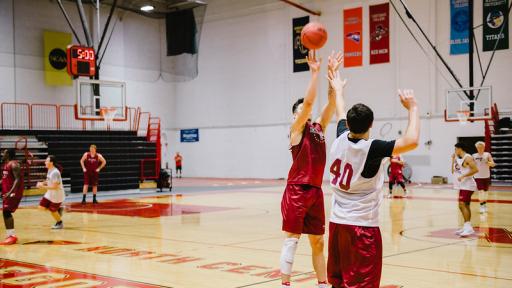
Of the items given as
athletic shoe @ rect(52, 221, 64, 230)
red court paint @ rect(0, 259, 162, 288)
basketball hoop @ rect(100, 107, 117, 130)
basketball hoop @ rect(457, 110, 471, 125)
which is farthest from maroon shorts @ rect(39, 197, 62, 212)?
basketball hoop @ rect(457, 110, 471, 125)

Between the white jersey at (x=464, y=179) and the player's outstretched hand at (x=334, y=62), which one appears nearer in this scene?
the player's outstretched hand at (x=334, y=62)

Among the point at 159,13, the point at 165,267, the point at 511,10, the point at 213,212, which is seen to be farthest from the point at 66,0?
the point at 165,267

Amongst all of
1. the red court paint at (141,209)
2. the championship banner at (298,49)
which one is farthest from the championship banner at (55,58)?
the red court paint at (141,209)

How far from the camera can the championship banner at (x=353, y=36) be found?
28.9 m

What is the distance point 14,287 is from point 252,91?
90.7ft

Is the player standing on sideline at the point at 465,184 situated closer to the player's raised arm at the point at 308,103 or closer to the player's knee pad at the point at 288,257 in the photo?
the player's knee pad at the point at 288,257

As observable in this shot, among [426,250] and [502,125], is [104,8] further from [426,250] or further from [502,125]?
[426,250]

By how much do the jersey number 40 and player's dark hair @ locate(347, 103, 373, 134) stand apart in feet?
0.95

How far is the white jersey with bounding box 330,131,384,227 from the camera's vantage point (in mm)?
4137

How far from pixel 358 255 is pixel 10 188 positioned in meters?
7.65

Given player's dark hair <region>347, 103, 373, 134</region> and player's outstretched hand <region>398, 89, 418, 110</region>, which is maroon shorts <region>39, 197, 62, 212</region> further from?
player's outstretched hand <region>398, 89, 418, 110</region>

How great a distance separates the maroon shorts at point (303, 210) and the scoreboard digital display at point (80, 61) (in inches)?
617

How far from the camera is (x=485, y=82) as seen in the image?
25219mm

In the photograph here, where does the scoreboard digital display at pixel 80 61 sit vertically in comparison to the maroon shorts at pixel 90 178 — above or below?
above
